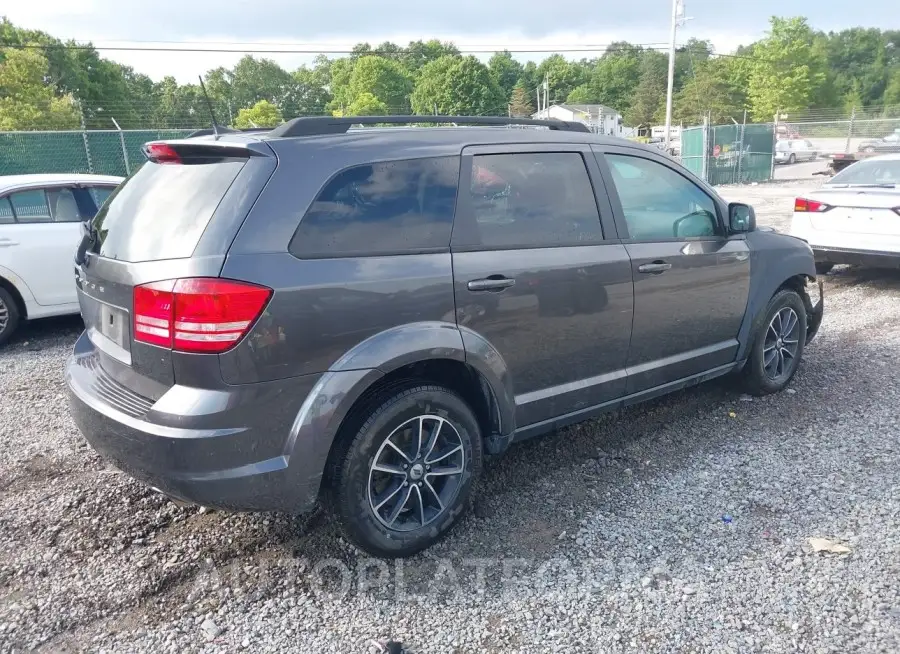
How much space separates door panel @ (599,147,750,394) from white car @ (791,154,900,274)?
14.0ft

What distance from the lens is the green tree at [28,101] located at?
39094 millimetres

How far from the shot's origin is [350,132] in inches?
120

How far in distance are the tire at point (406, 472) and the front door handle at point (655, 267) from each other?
4.38 ft

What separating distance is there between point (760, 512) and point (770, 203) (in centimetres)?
1641

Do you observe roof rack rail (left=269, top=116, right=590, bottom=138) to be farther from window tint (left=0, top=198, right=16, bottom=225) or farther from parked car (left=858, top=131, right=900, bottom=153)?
parked car (left=858, top=131, right=900, bottom=153)

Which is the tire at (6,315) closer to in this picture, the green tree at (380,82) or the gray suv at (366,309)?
the gray suv at (366,309)

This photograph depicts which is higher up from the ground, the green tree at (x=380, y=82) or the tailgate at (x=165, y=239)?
the green tree at (x=380, y=82)

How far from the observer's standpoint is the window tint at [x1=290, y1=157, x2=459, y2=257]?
2.79 metres

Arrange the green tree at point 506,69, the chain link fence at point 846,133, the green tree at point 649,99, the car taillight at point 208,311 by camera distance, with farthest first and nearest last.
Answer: the green tree at point 506,69, the green tree at point 649,99, the chain link fence at point 846,133, the car taillight at point 208,311

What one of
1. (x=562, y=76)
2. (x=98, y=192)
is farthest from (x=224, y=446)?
(x=562, y=76)

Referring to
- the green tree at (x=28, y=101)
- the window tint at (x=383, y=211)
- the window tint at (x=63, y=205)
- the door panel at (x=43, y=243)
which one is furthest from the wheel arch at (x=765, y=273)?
the green tree at (x=28, y=101)

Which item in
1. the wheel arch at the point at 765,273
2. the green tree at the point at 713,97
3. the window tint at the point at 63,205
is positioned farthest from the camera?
the green tree at the point at 713,97

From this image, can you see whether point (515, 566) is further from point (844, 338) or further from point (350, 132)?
point (844, 338)

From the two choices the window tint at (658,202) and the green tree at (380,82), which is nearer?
the window tint at (658,202)
